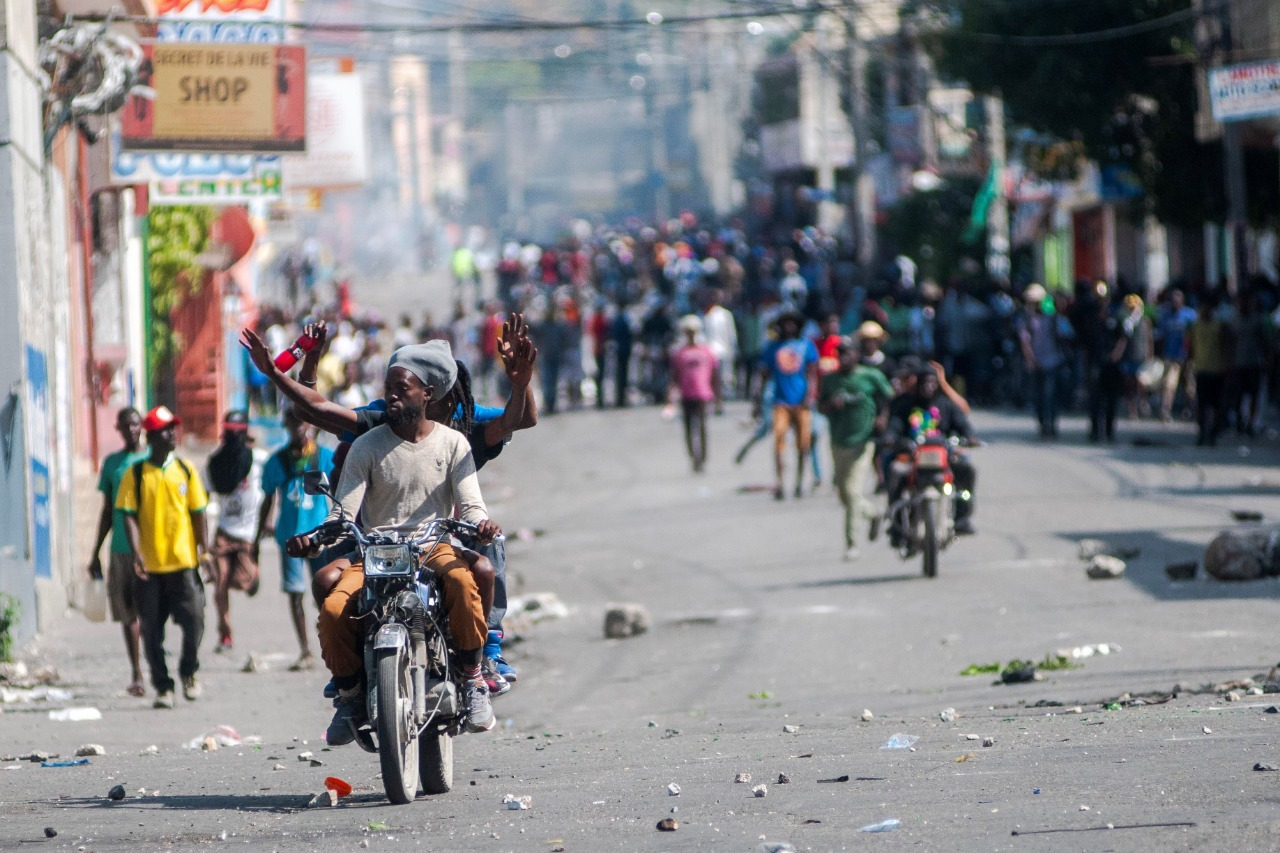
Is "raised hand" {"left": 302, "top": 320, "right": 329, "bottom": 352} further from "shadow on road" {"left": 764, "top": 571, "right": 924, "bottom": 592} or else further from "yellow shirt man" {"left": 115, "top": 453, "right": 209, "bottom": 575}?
"shadow on road" {"left": 764, "top": 571, "right": 924, "bottom": 592}

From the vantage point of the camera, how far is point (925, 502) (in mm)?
14922

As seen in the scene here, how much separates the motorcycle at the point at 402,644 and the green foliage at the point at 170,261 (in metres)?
18.6

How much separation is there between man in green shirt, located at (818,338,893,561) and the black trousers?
6492mm

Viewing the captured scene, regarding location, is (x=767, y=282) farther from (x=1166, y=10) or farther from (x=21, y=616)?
(x=21, y=616)

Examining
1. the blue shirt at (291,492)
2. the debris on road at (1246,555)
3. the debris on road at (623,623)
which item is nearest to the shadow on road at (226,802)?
the blue shirt at (291,492)

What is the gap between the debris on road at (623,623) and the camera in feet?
46.1

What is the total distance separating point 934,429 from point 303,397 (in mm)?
8608

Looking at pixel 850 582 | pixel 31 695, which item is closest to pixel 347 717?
pixel 31 695

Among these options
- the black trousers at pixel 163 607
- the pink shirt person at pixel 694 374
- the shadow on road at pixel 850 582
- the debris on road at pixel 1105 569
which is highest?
the pink shirt person at pixel 694 374

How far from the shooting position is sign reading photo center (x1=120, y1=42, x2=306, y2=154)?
1733 cm

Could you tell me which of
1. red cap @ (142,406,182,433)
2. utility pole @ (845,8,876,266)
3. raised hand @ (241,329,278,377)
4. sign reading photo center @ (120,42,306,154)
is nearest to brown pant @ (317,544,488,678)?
raised hand @ (241,329,278,377)

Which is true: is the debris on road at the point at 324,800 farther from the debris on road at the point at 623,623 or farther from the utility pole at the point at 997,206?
the utility pole at the point at 997,206

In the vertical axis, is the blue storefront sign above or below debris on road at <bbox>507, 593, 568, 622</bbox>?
above

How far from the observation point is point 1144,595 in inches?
542
